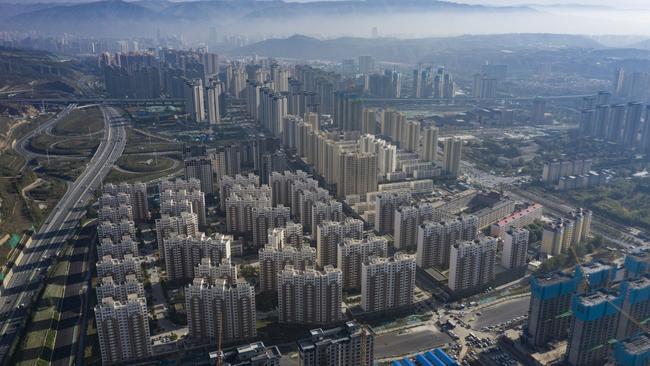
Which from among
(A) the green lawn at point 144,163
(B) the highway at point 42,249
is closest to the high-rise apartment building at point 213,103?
(B) the highway at point 42,249

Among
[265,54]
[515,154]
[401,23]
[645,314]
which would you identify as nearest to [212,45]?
[265,54]

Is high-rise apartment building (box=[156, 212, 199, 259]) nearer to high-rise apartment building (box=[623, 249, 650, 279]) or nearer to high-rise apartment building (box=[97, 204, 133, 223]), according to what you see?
high-rise apartment building (box=[97, 204, 133, 223])

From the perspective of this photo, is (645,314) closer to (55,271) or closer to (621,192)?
(621,192)

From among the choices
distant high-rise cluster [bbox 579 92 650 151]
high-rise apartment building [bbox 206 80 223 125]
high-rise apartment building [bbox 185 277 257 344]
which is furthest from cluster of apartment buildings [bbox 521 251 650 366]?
high-rise apartment building [bbox 206 80 223 125]

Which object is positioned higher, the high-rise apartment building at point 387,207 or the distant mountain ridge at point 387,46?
the distant mountain ridge at point 387,46

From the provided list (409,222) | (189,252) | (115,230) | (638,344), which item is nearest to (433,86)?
(409,222)

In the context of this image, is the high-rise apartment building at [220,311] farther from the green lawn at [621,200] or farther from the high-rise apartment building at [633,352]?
the green lawn at [621,200]
